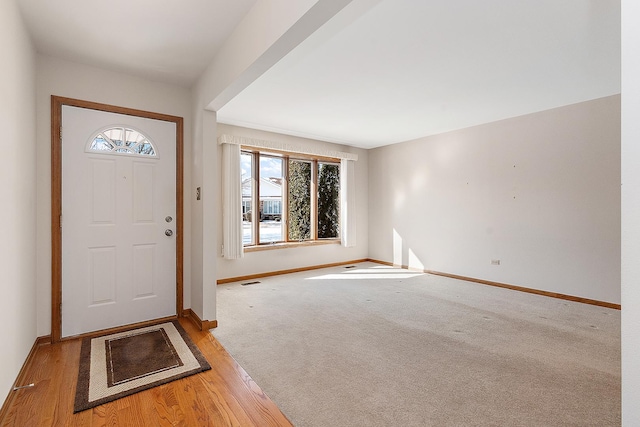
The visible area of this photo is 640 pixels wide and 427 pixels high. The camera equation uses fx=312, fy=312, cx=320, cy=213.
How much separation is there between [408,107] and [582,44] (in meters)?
1.80

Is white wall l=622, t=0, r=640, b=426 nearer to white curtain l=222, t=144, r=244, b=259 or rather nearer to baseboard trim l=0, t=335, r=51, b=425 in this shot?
baseboard trim l=0, t=335, r=51, b=425

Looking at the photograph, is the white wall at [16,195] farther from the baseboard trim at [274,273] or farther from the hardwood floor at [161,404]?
the baseboard trim at [274,273]

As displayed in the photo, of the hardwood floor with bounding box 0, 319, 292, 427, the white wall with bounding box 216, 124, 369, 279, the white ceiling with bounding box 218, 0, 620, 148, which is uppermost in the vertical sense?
the white ceiling with bounding box 218, 0, 620, 148

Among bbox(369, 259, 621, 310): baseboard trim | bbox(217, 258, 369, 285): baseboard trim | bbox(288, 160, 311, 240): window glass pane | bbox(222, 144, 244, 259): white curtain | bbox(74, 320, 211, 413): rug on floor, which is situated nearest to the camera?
bbox(74, 320, 211, 413): rug on floor

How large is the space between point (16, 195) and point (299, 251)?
166 inches

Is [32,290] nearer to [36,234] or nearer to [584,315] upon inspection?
[36,234]

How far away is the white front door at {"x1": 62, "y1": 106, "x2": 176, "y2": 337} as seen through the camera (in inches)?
110

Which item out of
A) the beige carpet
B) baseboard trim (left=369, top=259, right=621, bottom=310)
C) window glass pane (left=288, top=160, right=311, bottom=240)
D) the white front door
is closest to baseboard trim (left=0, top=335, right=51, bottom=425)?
the white front door

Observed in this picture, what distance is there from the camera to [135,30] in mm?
2309

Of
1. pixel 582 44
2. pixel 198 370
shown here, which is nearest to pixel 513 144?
pixel 582 44

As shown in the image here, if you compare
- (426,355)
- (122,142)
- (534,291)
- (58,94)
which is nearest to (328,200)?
(534,291)

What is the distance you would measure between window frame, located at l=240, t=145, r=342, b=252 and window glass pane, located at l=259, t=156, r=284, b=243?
0.19ft

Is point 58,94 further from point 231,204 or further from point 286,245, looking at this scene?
point 286,245

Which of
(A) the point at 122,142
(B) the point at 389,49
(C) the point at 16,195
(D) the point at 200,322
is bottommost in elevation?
(D) the point at 200,322
